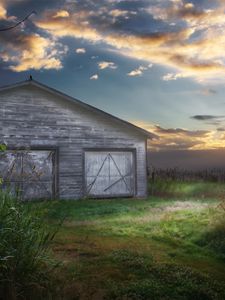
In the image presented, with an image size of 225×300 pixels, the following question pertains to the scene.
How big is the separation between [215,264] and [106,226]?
4794 mm

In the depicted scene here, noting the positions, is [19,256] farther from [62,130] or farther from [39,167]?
[62,130]

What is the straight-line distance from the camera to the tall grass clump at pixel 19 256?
5387 mm

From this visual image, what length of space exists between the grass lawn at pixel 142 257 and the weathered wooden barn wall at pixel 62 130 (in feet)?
24.4

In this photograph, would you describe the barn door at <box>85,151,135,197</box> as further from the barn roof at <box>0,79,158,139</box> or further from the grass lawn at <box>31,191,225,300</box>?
→ the grass lawn at <box>31,191,225,300</box>

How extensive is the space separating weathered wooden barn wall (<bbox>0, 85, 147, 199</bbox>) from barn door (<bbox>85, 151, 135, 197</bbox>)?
0.36 metres

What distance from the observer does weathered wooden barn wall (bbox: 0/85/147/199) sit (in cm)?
2041

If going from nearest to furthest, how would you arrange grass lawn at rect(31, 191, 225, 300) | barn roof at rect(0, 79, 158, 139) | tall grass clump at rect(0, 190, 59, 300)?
tall grass clump at rect(0, 190, 59, 300) < grass lawn at rect(31, 191, 225, 300) < barn roof at rect(0, 79, 158, 139)

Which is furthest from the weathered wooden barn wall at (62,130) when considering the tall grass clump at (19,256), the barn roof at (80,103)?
the tall grass clump at (19,256)

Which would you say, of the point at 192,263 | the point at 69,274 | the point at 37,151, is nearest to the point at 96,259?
the point at 69,274

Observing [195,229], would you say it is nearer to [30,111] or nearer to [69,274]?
[69,274]

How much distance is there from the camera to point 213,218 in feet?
35.0

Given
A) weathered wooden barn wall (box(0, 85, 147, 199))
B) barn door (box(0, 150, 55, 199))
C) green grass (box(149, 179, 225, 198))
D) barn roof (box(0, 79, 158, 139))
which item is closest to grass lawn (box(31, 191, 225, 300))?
barn door (box(0, 150, 55, 199))

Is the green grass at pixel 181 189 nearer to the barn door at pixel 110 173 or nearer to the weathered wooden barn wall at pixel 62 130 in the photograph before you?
the weathered wooden barn wall at pixel 62 130

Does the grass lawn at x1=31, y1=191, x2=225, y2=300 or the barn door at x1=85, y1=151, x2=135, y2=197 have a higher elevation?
the barn door at x1=85, y1=151, x2=135, y2=197
